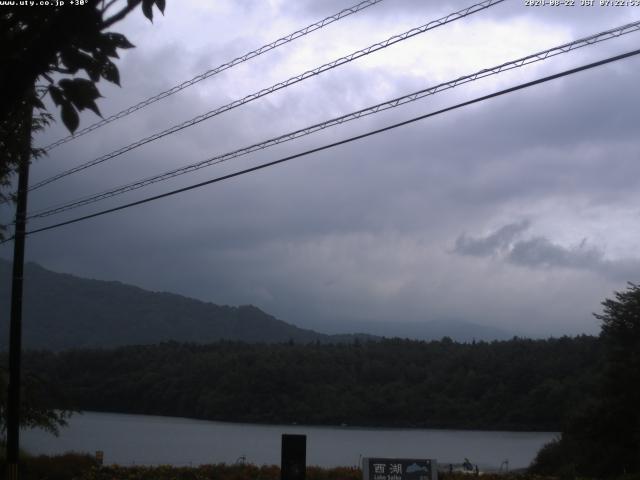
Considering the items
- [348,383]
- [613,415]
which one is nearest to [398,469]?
[613,415]

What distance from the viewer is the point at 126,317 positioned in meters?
132

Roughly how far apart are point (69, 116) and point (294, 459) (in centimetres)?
1029

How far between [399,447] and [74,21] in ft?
116

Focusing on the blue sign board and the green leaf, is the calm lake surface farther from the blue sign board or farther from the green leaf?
the green leaf

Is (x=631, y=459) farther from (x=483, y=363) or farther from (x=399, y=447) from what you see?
(x=483, y=363)

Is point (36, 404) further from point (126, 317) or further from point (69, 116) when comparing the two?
point (126, 317)

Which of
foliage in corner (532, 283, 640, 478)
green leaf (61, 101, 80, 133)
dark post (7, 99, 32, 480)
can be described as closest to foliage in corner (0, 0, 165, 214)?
green leaf (61, 101, 80, 133)

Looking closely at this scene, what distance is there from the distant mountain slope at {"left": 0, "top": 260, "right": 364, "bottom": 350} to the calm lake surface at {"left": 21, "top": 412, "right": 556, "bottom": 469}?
65.2m

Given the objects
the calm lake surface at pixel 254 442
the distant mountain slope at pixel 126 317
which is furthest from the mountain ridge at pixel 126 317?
the calm lake surface at pixel 254 442

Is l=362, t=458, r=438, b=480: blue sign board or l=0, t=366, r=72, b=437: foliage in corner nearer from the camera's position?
l=362, t=458, r=438, b=480: blue sign board

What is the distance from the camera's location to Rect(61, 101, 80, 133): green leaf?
3.88 m

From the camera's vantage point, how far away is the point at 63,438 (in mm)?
40250

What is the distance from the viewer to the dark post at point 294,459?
13203 mm

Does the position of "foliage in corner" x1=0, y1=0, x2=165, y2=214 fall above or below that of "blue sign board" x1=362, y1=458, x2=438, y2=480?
above
